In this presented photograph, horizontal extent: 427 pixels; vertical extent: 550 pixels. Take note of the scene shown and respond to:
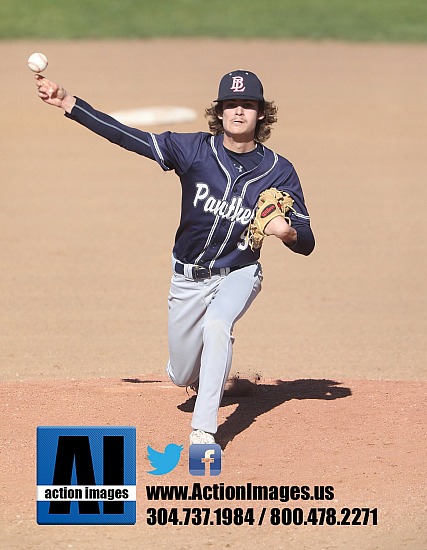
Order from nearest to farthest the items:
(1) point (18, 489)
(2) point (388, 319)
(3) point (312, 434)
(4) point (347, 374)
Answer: (1) point (18, 489) → (3) point (312, 434) → (4) point (347, 374) → (2) point (388, 319)

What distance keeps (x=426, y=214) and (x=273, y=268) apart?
2.94 m

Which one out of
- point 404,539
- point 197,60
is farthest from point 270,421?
point 197,60

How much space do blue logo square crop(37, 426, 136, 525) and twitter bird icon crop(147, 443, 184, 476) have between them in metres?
0.11

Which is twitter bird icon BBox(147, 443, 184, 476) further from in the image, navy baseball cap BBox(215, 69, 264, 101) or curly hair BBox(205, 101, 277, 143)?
navy baseball cap BBox(215, 69, 264, 101)

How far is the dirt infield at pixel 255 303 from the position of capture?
18.5 ft

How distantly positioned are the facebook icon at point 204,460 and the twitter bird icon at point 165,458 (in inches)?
5.1

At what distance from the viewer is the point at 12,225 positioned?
42.8ft

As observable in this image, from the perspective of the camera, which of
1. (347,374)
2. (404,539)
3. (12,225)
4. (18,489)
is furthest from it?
(12,225)

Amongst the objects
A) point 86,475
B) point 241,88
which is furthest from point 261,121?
point 86,475

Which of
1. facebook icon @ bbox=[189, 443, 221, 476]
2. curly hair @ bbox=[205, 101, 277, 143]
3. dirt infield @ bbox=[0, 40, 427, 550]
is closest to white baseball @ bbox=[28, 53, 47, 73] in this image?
curly hair @ bbox=[205, 101, 277, 143]

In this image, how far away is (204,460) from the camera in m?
5.63

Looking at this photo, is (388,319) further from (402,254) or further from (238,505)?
(238,505)

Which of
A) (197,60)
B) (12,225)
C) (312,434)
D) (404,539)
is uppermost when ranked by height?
(197,60)

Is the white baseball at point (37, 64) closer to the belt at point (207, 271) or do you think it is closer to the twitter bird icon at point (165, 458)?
the belt at point (207, 271)
